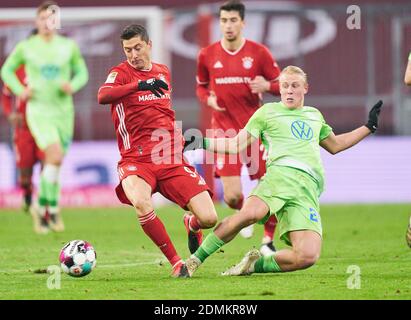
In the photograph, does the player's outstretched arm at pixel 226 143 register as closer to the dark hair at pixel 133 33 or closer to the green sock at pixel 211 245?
the green sock at pixel 211 245

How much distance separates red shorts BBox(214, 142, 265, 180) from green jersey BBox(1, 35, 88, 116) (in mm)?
3790

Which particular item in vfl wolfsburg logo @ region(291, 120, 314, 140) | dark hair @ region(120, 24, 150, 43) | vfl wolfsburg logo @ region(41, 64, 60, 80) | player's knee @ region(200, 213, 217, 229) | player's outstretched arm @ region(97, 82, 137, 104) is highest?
dark hair @ region(120, 24, 150, 43)

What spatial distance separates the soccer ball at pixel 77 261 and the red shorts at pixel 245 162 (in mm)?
3133

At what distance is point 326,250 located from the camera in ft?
38.9

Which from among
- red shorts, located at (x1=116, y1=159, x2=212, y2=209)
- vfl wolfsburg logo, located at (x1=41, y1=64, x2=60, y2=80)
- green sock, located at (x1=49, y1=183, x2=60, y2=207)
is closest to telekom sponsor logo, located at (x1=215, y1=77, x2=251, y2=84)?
red shorts, located at (x1=116, y1=159, x2=212, y2=209)

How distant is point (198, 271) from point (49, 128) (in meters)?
6.06

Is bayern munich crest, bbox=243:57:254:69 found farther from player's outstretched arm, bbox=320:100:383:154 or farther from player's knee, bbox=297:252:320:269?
player's knee, bbox=297:252:320:269

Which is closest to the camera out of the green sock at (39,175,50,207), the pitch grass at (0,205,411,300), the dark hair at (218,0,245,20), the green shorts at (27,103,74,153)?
the pitch grass at (0,205,411,300)

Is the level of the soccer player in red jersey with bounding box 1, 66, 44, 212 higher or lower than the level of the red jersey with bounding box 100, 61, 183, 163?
lower

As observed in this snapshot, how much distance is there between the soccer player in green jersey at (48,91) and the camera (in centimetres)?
1490

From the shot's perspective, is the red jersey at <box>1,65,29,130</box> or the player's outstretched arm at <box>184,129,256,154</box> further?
the red jersey at <box>1,65,29,130</box>

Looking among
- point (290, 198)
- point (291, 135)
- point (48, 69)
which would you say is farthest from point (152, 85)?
point (48, 69)

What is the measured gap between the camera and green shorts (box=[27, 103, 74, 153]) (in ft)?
49.4
